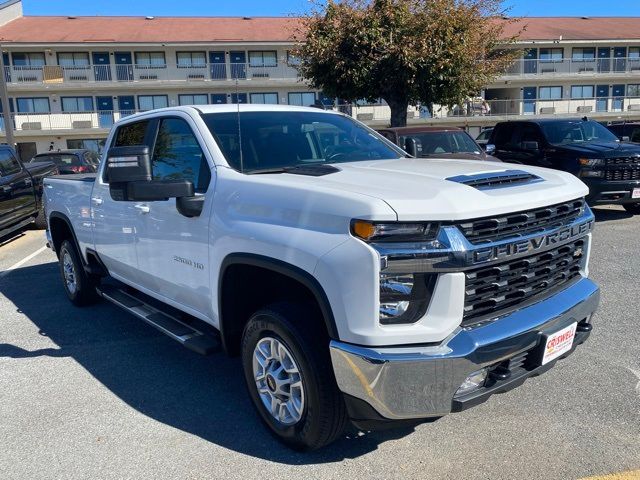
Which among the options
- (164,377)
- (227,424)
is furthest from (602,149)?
(227,424)

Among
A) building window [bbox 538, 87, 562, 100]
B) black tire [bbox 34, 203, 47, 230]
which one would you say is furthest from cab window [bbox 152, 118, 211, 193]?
building window [bbox 538, 87, 562, 100]

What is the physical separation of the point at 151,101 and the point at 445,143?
30.8 meters

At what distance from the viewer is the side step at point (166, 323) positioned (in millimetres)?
3538

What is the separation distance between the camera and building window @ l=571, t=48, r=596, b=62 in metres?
41.0

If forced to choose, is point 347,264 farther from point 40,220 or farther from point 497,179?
point 40,220

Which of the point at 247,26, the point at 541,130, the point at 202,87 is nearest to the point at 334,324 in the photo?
the point at 541,130

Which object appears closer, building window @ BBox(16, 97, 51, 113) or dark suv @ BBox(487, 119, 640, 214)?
dark suv @ BBox(487, 119, 640, 214)

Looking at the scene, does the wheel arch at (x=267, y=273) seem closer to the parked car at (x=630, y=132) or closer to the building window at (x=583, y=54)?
the parked car at (x=630, y=132)

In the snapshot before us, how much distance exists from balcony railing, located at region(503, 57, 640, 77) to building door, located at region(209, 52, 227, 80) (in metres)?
19.8

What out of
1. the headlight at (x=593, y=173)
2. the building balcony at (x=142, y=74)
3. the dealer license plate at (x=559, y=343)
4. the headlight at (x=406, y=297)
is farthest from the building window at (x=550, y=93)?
the headlight at (x=406, y=297)

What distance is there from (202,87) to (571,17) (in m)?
31.8

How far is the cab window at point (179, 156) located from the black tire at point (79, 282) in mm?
2139

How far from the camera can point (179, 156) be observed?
3.89 m

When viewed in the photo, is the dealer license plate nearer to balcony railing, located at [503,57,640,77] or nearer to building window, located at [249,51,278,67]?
building window, located at [249,51,278,67]
